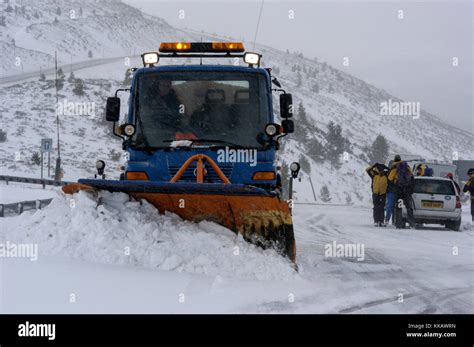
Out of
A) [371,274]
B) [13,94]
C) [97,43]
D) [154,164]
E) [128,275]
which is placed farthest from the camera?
[97,43]

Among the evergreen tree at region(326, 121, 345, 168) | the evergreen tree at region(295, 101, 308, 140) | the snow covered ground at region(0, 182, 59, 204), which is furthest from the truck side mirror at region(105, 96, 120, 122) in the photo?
the evergreen tree at region(326, 121, 345, 168)

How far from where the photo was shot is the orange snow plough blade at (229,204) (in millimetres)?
6926

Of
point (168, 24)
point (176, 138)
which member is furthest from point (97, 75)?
point (168, 24)

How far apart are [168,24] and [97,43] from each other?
32.5 meters

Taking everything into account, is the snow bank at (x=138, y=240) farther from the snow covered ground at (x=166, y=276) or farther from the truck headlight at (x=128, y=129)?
the truck headlight at (x=128, y=129)

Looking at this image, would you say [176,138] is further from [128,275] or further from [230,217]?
[128,275]


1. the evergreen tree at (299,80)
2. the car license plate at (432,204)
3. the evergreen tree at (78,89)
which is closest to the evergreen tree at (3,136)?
the evergreen tree at (78,89)

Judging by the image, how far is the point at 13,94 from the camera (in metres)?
45.2

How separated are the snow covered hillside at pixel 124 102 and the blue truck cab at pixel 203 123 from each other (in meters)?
22.4

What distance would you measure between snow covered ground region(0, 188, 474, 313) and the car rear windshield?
31.4 feet

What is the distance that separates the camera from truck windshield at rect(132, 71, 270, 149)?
8.56 meters

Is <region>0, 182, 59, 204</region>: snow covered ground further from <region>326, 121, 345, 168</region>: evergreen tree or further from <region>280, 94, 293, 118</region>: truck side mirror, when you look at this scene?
<region>326, 121, 345, 168</region>: evergreen tree

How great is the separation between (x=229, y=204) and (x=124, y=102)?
1322 inches

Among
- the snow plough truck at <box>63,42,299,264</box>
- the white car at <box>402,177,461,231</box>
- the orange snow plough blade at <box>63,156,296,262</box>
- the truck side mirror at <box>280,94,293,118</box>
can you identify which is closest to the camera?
the orange snow plough blade at <box>63,156,296,262</box>
